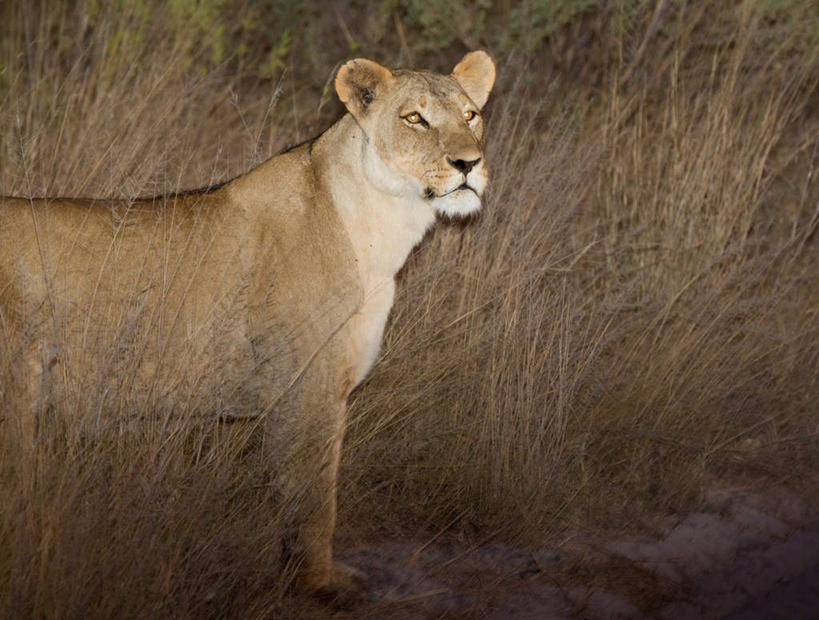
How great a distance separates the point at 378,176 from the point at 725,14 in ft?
11.0

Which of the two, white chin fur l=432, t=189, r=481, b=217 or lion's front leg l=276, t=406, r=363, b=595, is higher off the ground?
white chin fur l=432, t=189, r=481, b=217

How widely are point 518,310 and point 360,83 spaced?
1224mm

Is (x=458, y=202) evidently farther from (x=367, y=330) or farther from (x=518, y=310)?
(x=518, y=310)

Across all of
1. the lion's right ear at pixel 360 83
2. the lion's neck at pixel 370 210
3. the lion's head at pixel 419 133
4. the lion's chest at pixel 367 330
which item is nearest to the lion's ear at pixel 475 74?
the lion's head at pixel 419 133

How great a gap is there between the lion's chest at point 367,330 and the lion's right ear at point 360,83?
0.65 metres

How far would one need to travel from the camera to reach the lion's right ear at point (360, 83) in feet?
13.0

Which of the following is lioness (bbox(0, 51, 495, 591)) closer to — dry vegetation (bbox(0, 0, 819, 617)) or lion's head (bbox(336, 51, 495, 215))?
lion's head (bbox(336, 51, 495, 215))

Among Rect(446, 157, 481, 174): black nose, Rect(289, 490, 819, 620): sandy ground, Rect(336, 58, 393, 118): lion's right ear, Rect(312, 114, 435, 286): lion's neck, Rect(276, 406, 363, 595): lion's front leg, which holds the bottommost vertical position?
Rect(289, 490, 819, 620): sandy ground

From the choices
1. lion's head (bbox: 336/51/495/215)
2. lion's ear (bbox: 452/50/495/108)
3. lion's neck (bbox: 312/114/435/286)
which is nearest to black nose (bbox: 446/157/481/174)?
lion's head (bbox: 336/51/495/215)

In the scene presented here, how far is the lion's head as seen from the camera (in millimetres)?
3785

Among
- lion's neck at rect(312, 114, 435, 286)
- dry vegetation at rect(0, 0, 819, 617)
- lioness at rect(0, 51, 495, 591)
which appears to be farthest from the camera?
lion's neck at rect(312, 114, 435, 286)

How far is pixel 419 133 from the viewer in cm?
387

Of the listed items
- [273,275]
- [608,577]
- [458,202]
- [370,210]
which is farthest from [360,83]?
[608,577]

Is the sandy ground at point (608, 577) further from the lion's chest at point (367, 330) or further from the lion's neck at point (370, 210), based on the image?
the lion's neck at point (370, 210)
